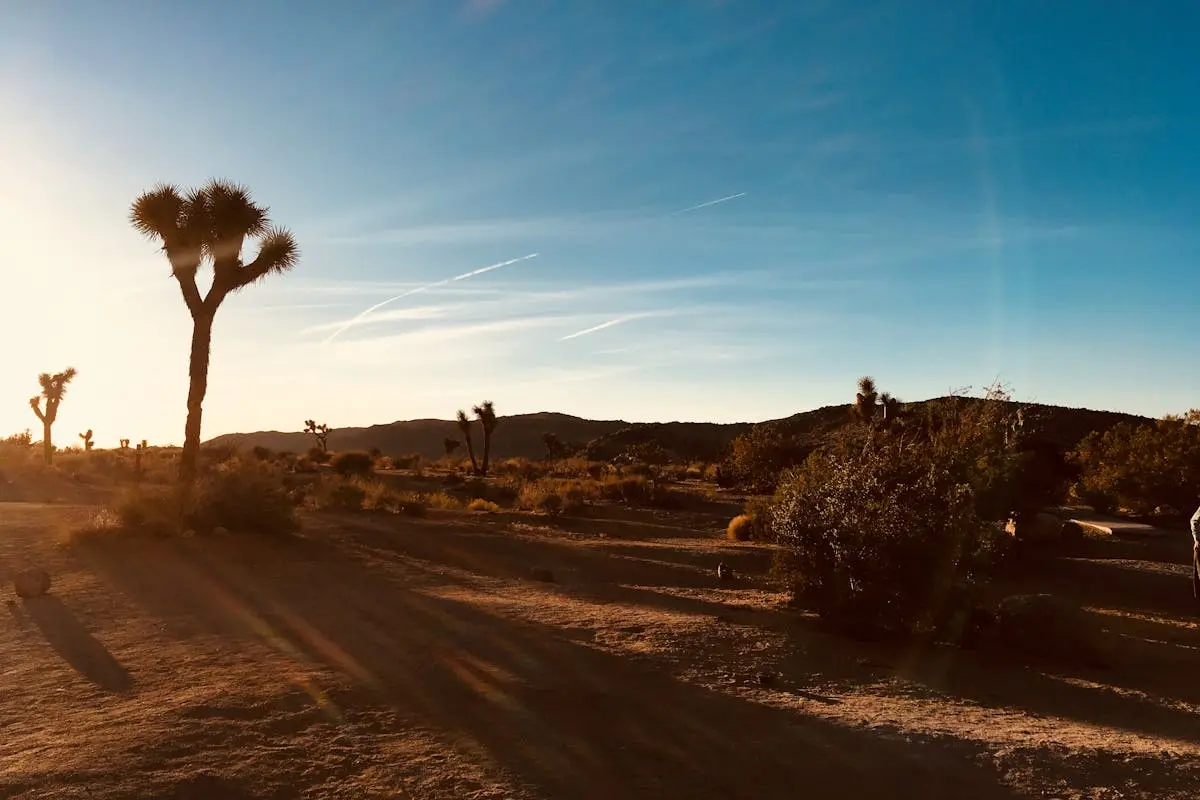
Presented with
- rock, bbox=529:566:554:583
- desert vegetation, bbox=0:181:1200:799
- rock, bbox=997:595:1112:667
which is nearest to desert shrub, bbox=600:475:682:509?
desert vegetation, bbox=0:181:1200:799

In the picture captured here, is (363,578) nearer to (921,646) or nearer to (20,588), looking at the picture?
(20,588)

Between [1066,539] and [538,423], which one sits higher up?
[538,423]

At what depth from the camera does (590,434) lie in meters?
119

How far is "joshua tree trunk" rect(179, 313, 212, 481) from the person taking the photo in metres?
21.9

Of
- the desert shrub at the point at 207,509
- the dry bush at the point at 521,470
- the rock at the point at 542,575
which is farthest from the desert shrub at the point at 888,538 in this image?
the dry bush at the point at 521,470

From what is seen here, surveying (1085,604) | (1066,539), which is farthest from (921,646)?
(1066,539)

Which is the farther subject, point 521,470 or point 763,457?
point 521,470

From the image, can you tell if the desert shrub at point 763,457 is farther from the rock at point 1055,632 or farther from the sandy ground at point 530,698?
the rock at point 1055,632

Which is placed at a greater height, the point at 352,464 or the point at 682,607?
the point at 352,464

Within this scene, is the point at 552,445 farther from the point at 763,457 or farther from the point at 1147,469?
the point at 1147,469

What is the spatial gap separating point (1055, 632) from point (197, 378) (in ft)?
65.8

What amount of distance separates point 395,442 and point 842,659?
121 metres

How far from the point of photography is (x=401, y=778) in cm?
571

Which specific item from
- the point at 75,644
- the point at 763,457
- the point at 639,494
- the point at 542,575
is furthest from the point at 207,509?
the point at 763,457
